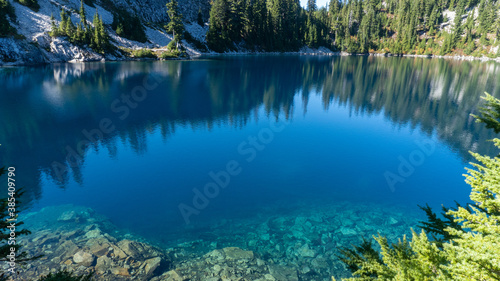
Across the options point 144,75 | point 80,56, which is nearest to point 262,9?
point 80,56

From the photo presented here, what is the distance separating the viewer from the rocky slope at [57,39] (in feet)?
275

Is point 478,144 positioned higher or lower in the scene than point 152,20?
lower

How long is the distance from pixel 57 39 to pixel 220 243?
353 feet

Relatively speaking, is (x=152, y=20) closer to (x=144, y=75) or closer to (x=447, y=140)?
(x=144, y=75)

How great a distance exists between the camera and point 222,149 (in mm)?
31406

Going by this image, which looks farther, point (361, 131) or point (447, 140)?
point (361, 131)

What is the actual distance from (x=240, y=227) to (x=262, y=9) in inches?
6827

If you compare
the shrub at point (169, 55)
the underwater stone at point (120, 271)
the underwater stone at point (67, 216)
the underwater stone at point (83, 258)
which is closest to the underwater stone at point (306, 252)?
the underwater stone at point (120, 271)

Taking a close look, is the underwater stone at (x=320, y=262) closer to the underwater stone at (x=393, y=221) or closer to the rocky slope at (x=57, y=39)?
the underwater stone at (x=393, y=221)

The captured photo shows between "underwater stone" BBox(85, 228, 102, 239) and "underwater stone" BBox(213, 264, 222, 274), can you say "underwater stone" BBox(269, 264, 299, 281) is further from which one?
"underwater stone" BBox(85, 228, 102, 239)

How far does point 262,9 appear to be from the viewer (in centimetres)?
16900

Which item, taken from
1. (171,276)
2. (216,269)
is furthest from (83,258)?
(216,269)

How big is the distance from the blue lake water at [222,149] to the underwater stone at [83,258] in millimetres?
3210

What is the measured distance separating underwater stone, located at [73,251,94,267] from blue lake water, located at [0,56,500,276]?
3210 mm
